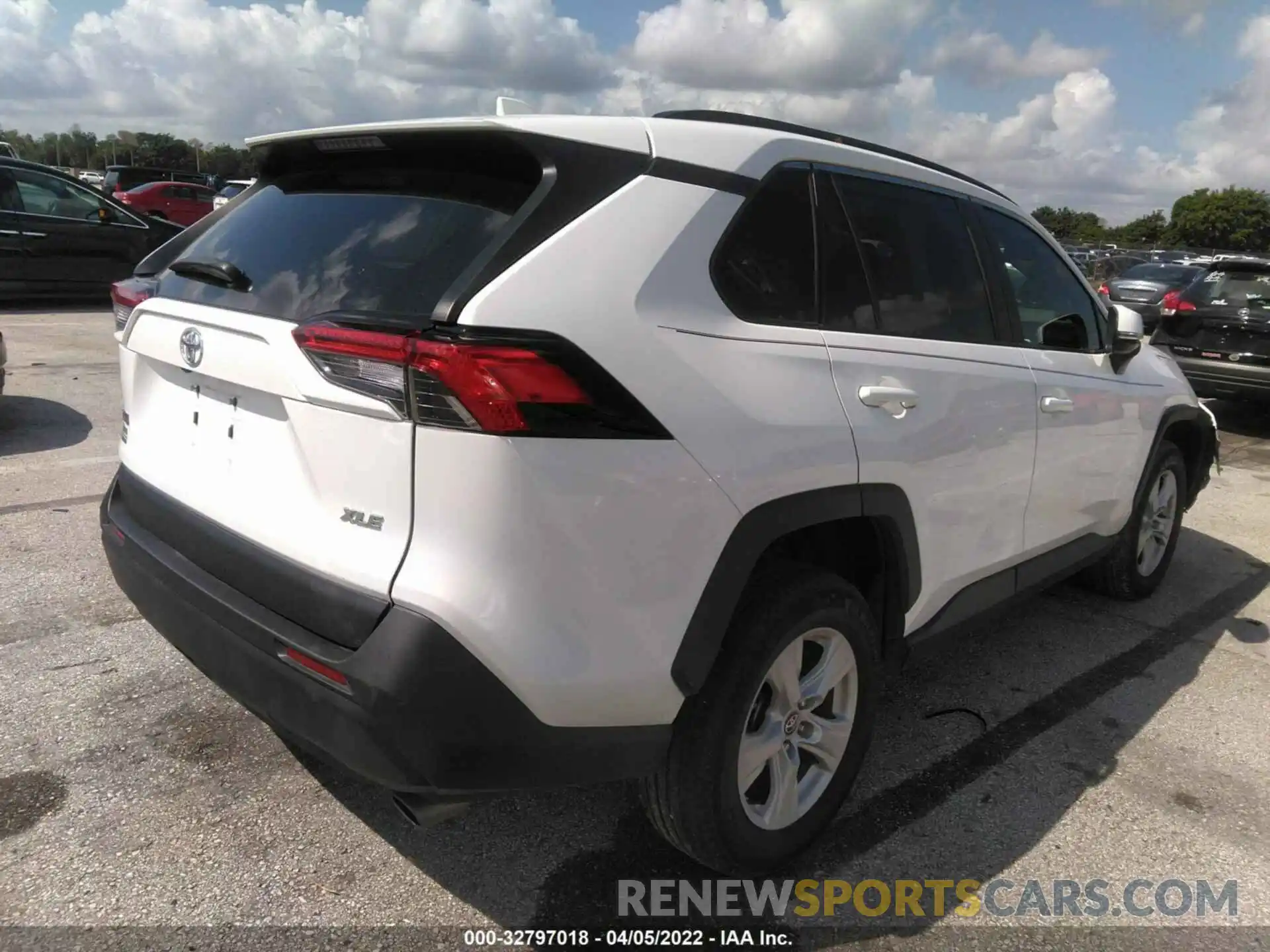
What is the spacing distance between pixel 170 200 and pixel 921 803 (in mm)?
25061

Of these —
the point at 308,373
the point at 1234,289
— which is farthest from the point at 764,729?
the point at 1234,289

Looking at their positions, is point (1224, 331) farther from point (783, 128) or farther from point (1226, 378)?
point (783, 128)

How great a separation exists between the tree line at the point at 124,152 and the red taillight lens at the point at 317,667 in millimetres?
73235

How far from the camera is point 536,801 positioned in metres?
2.86

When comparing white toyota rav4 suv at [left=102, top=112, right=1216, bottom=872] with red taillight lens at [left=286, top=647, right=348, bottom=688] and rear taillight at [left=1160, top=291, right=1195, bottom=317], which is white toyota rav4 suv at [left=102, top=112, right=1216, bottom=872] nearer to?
red taillight lens at [left=286, top=647, right=348, bottom=688]

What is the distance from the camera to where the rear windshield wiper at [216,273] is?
7.81 feet

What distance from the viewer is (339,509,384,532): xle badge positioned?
1973mm

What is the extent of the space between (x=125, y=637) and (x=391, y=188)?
88.8 inches

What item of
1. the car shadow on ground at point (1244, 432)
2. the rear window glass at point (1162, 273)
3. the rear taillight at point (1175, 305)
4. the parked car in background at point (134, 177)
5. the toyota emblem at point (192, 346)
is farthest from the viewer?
the parked car in background at point (134, 177)

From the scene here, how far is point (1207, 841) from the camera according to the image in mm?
2914

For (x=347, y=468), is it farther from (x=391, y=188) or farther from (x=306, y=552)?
(x=391, y=188)

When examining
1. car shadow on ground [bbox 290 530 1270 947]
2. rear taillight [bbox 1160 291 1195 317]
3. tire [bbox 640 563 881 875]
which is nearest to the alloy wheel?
tire [bbox 640 563 881 875]

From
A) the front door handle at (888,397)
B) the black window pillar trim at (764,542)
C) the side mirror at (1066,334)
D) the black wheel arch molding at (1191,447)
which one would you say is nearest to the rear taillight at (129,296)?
the black window pillar trim at (764,542)

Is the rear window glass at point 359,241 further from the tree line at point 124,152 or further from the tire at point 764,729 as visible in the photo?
the tree line at point 124,152
